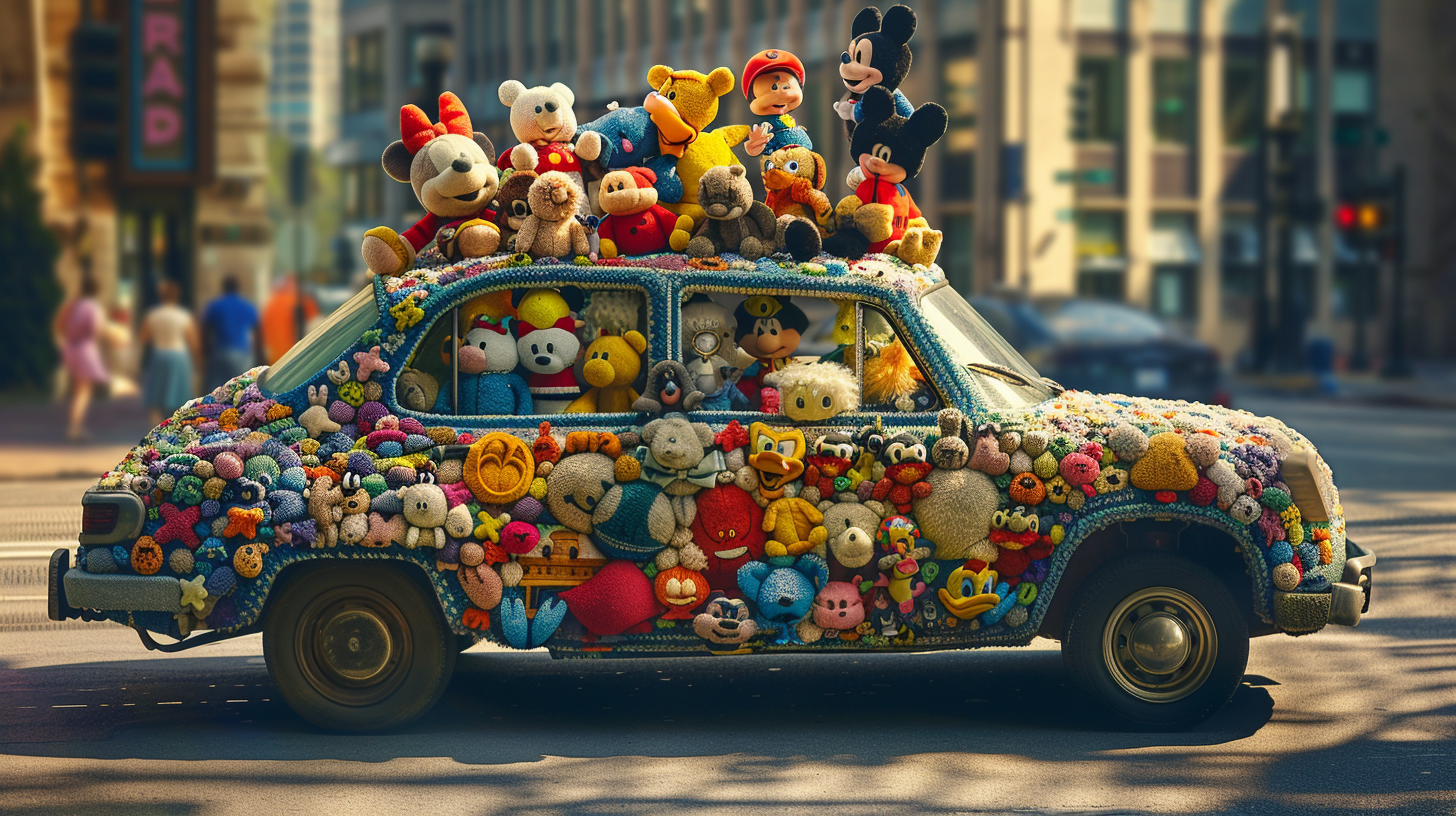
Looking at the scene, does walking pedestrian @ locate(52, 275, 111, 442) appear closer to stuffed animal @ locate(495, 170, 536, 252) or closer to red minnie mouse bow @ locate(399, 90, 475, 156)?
red minnie mouse bow @ locate(399, 90, 475, 156)

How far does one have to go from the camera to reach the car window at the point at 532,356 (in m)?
6.35

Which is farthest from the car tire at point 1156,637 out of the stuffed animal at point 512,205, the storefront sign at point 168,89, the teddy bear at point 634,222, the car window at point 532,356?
the storefront sign at point 168,89

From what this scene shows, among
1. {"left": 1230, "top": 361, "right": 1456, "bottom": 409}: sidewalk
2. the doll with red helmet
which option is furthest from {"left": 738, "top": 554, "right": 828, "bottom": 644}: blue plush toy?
{"left": 1230, "top": 361, "right": 1456, "bottom": 409}: sidewalk

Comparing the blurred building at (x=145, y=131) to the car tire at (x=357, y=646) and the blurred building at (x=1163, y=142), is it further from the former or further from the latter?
the car tire at (x=357, y=646)

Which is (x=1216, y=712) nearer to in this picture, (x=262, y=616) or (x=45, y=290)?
(x=262, y=616)

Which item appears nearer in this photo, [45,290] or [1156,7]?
[45,290]

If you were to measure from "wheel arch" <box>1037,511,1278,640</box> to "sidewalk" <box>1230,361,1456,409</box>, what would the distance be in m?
20.9

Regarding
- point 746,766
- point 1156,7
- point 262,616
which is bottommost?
point 746,766

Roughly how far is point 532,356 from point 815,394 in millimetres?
1077

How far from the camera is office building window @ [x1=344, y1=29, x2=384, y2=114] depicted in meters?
74.8

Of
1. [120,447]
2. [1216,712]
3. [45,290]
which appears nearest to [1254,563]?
[1216,712]

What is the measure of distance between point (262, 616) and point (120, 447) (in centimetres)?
1188

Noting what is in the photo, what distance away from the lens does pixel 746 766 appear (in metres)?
6.07

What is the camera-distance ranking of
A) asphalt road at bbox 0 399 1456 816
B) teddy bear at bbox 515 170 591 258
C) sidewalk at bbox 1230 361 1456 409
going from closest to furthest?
1. asphalt road at bbox 0 399 1456 816
2. teddy bear at bbox 515 170 591 258
3. sidewalk at bbox 1230 361 1456 409
